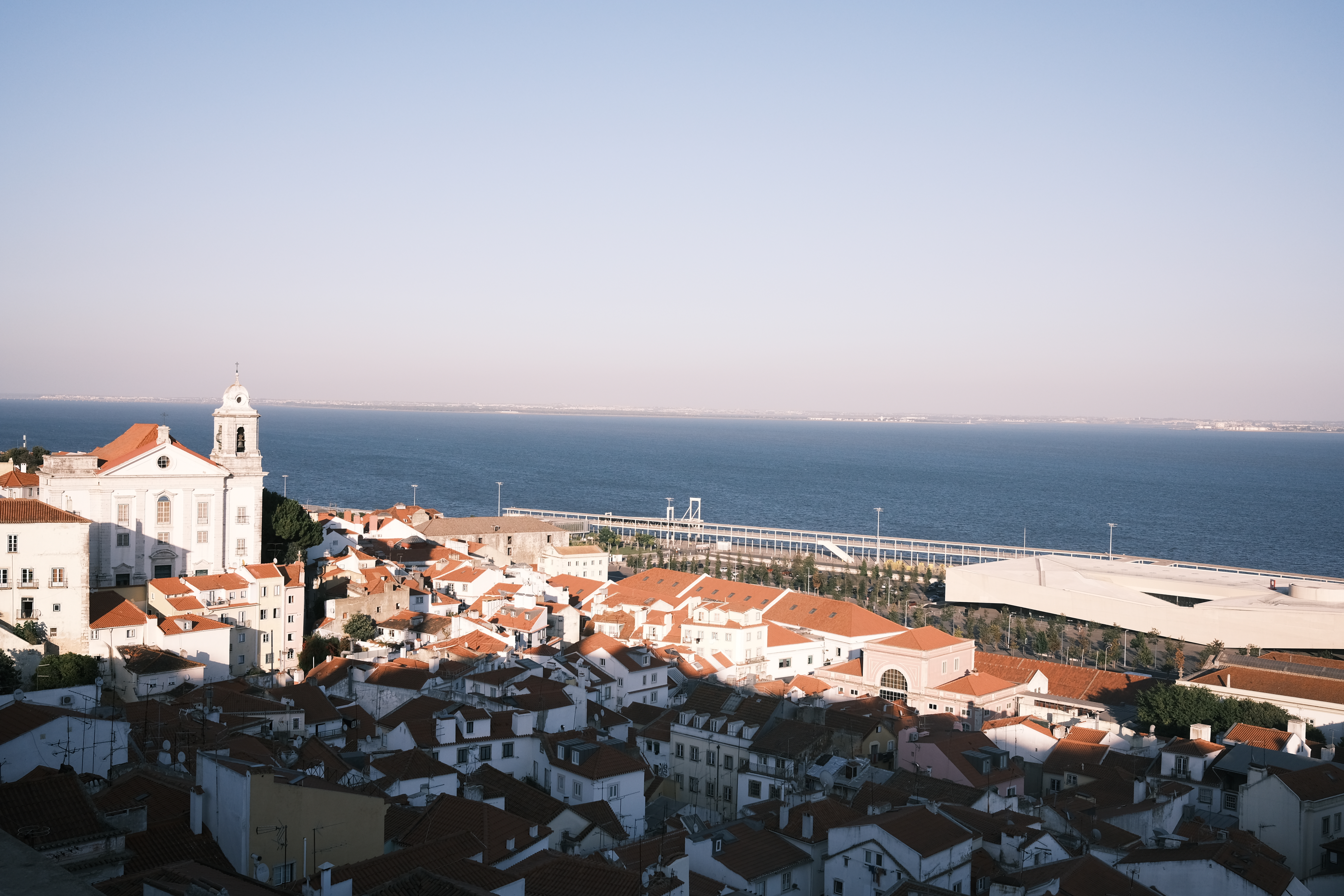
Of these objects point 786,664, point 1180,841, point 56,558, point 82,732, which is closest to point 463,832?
point 82,732

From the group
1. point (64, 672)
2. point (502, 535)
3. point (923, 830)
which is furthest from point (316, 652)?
point (502, 535)

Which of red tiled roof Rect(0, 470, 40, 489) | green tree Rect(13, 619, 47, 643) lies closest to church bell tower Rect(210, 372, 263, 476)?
red tiled roof Rect(0, 470, 40, 489)

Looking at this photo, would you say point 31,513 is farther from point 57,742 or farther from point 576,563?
point 576,563

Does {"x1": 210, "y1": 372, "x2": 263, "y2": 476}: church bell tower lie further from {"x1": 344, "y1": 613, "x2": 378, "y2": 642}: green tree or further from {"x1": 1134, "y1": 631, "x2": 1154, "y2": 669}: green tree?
{"x1": 1134, "y1": 631, "x2": 1154, "y2": 669}: green tree

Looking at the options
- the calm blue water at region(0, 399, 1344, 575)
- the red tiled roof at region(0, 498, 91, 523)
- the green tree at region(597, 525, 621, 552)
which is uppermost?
the red tiled roof at region(0, 498, 91, 523)

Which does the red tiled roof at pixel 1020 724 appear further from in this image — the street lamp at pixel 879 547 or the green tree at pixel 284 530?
the street lamp at pixel 879 547

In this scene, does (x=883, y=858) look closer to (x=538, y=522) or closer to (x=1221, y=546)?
(x=538, y=522)

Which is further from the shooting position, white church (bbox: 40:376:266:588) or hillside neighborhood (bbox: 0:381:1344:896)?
white church (bbox: 40:376:266:588)
